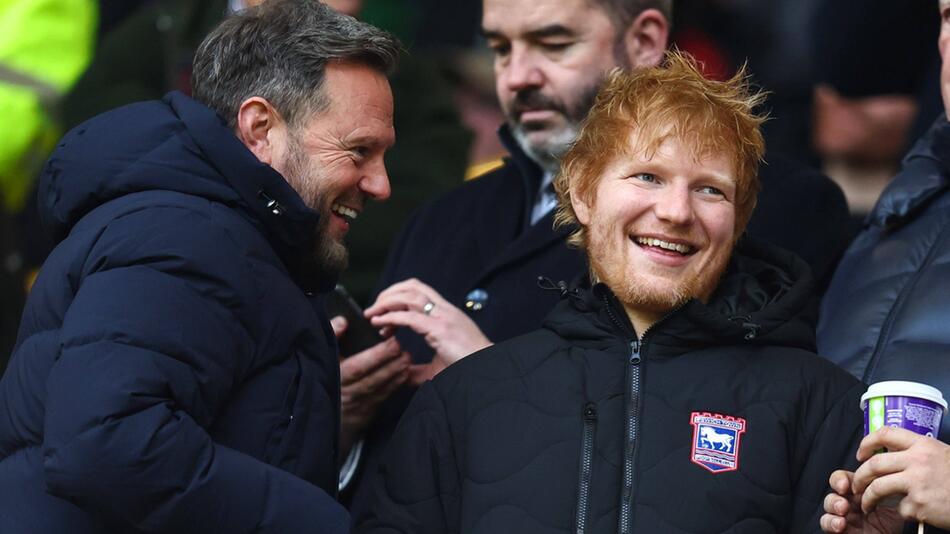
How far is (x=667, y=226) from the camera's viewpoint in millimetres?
3596

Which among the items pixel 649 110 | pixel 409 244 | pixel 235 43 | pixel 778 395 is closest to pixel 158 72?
pixel 409 244

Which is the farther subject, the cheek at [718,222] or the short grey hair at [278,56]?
the short grey hair at [278,56]

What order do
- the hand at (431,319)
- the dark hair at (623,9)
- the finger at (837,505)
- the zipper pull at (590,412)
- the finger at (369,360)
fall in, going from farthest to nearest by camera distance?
the dark hair at (623,9) → the finger at (369,360) → the hand at (431,319) → the zipper pull at (590,412) → the finger at (837,505)

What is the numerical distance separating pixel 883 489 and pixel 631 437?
0.51 meters

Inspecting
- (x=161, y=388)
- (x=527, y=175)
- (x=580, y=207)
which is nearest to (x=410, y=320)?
(x=580, y=207)

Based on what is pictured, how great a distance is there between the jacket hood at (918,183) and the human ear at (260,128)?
4.52 ft

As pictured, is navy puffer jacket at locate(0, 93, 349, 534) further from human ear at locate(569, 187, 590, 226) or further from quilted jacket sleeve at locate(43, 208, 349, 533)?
human ear at locate(569, 187, 590, 226)

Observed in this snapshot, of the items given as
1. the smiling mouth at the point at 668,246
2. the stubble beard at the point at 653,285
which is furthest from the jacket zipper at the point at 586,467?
the smiling mouth at the point at 668,246

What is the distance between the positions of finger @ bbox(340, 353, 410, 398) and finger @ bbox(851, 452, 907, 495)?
140 centimetres

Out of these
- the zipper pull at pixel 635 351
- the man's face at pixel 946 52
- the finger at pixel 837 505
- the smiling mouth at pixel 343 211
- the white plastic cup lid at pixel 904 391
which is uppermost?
the man's face at pixel 946 52

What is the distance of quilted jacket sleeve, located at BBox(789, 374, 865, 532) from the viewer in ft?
11.0

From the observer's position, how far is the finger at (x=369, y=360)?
4.23m

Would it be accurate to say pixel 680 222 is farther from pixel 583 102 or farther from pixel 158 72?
pixel 158 72

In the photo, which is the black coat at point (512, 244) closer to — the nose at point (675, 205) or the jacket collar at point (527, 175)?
the jacket collar at point (527, 175)
